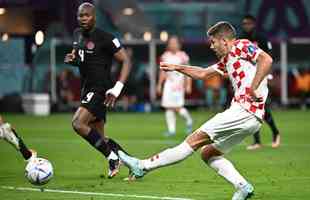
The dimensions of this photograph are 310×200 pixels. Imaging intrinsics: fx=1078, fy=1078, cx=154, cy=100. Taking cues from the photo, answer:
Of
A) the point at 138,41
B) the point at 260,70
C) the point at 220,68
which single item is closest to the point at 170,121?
the point at 220,68

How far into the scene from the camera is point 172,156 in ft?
42.8

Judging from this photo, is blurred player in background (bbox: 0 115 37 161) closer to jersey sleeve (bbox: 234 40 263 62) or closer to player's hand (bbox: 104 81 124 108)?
player's hand (bbox: 104 81 124 108)

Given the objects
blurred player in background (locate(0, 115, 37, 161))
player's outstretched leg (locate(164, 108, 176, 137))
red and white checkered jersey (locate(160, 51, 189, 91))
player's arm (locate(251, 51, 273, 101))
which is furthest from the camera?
red and white checkered jersey (locate(160, 51, 189, 91))

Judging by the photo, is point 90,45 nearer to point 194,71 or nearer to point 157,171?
point 157,171

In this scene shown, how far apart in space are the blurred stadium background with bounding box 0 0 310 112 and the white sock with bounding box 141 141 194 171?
2659 centimetres

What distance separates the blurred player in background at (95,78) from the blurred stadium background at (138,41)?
76.9 feet

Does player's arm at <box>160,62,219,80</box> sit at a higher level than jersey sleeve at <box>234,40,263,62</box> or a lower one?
lower

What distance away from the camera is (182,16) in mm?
44219

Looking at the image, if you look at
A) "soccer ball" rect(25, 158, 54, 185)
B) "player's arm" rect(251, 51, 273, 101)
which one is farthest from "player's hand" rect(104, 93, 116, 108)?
"player's arm" rect(251, 51, 273, 101)

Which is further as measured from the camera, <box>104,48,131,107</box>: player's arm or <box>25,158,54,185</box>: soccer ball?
<box>104,48,131,107</box>: player's arm


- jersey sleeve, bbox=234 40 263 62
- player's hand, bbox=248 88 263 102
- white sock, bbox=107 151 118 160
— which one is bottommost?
white sock, bbox=107 151 118 160

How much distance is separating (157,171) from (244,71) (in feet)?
15.2

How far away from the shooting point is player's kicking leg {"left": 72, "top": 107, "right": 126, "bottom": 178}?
52.3ft

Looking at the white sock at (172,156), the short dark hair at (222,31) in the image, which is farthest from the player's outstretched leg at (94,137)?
the short dark hair at (222,31)
